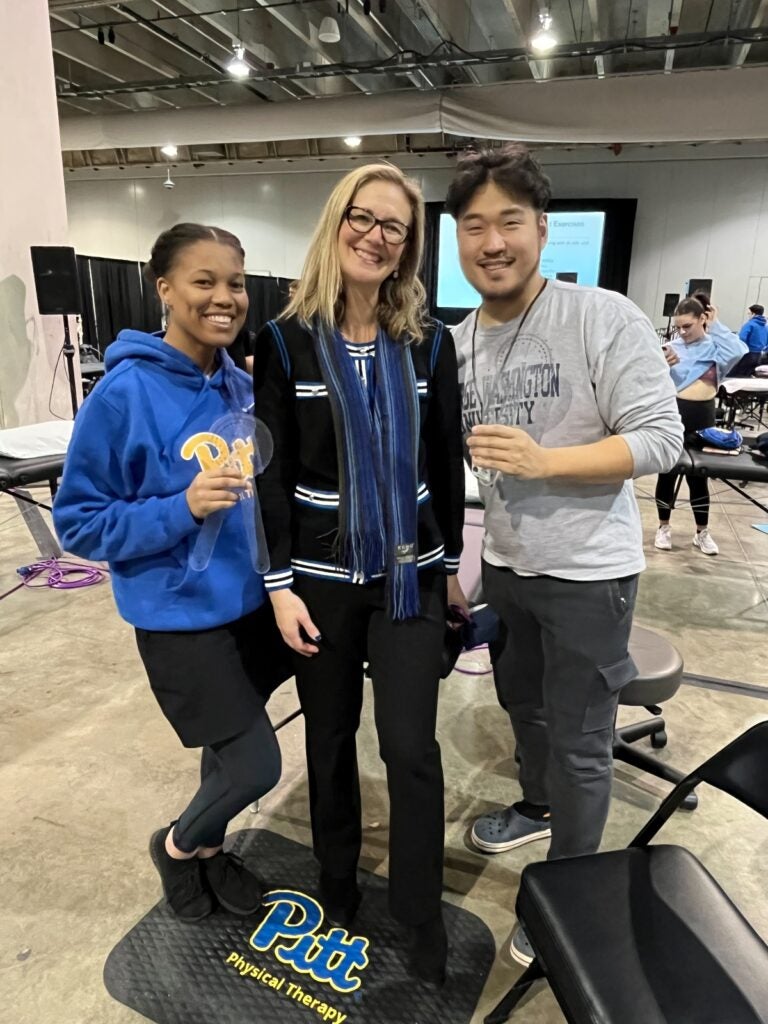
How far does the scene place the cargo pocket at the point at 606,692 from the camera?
4.42 ft

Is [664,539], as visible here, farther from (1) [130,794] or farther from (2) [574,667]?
(1) [130,794]

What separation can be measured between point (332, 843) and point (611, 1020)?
65cm

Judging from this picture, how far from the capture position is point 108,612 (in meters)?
3.35

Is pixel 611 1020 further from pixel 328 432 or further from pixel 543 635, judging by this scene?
pixel 328 432

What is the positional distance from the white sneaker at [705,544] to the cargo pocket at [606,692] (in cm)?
335

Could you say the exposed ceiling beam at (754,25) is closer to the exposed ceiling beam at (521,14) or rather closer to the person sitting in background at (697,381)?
the exposed ceiling beam at (521,14)

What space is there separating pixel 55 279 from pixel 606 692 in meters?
5.02

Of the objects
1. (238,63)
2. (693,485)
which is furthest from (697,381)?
(238,63)

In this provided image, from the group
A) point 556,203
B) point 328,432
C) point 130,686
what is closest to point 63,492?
point 328,432

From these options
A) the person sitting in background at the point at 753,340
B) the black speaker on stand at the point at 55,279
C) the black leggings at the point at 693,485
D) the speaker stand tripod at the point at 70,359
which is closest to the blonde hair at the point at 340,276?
the black leggings at the point at 693,485

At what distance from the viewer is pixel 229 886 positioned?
162cm

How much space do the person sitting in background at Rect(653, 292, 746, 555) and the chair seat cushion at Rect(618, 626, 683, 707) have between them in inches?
101

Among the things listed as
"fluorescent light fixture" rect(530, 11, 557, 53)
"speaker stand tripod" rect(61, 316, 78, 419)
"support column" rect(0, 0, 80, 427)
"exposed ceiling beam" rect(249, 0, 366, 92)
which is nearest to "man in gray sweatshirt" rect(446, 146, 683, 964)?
"speaker stand tripod" rect(61, 316, 78, 419)

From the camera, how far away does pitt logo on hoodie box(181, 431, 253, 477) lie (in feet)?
4.01
